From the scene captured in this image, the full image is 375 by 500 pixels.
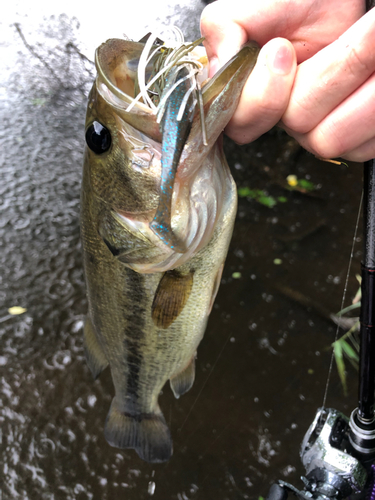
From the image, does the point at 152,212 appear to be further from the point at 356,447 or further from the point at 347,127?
the point at 356,447

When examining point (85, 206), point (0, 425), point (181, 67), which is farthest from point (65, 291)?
point (181, 67)

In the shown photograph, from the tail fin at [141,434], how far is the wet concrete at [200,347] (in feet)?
1.53

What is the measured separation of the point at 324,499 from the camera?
111 cm

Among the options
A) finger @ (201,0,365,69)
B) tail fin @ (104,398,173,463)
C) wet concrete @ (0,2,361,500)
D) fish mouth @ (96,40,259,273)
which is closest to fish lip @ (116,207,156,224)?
fish mouth @ (96,40,259,273)

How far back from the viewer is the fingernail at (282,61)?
0.78 m

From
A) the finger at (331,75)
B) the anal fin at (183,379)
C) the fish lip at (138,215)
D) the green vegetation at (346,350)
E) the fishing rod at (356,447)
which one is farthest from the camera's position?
the green vegetation at (346,350)

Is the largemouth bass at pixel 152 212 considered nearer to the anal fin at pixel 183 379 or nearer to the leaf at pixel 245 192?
the anal fin at pixel 183 379

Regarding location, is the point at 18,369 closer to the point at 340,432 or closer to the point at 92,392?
the point at 92,392

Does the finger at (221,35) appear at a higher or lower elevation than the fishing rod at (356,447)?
higher

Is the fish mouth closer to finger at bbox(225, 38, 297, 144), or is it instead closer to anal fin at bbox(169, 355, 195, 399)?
finger at bbox(225, 38, 297, 144)

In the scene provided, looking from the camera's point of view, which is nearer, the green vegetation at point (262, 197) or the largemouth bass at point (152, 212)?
the largemouth bass at point (152, 212)

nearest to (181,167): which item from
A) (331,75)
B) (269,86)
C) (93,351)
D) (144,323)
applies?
(269,86)

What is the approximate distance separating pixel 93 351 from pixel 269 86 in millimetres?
1167

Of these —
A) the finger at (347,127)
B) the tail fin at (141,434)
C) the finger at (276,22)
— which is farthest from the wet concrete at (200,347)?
the finger at (276,22)
